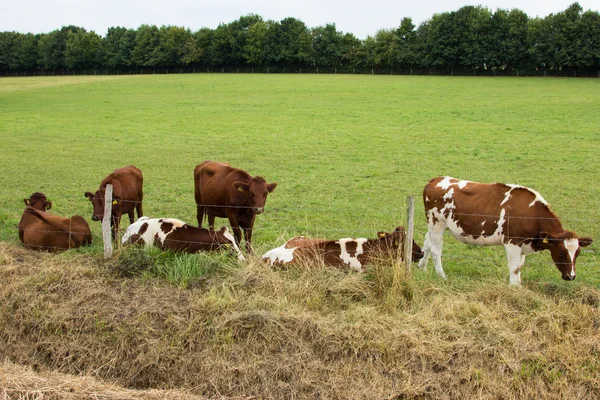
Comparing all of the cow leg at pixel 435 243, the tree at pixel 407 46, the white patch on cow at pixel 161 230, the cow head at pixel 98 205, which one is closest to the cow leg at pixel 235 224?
the white patch on cow at pixel 161 230

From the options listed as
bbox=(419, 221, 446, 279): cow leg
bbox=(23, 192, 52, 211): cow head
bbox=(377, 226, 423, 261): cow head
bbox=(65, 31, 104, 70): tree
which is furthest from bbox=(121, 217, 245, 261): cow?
bbox=(65, 31, 104, 70): tree

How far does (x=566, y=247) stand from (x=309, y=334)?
158 inches

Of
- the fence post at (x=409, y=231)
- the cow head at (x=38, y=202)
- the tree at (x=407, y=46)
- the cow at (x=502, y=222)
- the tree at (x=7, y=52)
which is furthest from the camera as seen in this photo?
the tree at (x=7, y=52)

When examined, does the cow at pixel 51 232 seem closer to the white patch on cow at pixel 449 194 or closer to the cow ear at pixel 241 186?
the cow ear at pixel 241 186

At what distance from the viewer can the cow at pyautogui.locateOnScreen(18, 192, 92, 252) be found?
9.73m

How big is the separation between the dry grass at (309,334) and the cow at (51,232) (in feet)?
5.74

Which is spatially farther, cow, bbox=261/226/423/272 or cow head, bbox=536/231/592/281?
cow, bbox=261/226/423/272

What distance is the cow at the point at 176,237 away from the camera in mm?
9328

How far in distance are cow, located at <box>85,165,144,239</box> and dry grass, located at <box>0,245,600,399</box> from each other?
2538 millimetres


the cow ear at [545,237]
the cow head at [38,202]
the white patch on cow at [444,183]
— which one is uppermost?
the white patch on cow at [444,183]

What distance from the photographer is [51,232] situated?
9789 millimetres

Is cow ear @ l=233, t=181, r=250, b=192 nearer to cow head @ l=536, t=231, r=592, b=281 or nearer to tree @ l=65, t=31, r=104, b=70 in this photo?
cow head @ l=536, t=231, r=592, b=281

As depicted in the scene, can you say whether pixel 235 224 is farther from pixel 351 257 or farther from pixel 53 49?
pixel 53 49

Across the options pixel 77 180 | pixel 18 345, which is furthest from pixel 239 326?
pixel 77 180
